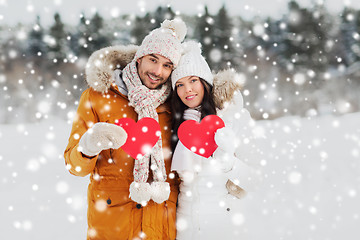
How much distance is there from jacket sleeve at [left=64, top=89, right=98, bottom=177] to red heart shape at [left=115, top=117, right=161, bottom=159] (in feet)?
0.82

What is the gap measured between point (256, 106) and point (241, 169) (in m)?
11.9

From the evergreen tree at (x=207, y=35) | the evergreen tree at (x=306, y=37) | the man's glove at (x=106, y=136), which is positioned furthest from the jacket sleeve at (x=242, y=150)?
the evergreen tree at (x=306, y=37)

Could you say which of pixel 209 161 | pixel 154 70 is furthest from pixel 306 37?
pixel 209 161

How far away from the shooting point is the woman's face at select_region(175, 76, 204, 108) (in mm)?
2236

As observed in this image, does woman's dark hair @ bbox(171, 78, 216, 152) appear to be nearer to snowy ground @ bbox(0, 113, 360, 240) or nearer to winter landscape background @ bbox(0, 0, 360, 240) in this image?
snowy ground @ bbox(0, 113, 360, 240)

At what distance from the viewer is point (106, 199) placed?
7.02ft

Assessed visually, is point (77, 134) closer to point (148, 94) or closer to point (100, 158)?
point (100, 158)

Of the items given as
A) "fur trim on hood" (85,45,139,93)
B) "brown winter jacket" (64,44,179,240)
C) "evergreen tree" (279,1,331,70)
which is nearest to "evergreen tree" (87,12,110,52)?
"evergreen tree" (279,1,331,70)

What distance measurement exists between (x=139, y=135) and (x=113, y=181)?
0.47 m

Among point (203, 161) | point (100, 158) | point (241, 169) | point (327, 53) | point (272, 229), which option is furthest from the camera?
point (327, 53)

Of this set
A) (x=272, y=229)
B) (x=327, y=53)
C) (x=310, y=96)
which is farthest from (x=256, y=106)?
(x=272, y=229)

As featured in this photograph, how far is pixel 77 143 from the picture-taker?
6.81 ft

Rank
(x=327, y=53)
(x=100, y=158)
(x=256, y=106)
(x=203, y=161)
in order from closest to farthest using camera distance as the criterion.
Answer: (x=203, y=161) → (x=100, y=158) → (x=256, y=106) → (x=327, y=53)

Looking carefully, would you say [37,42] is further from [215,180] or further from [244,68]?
[215,180]
